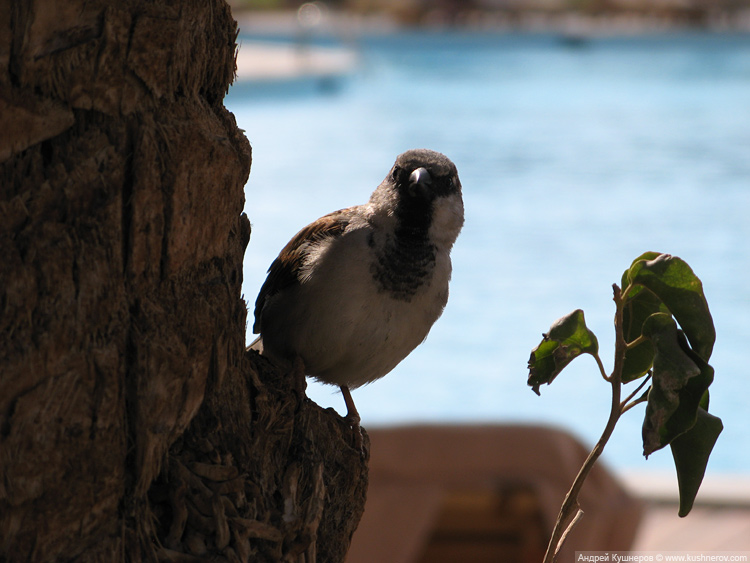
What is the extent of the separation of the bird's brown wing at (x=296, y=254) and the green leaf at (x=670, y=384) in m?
0.89

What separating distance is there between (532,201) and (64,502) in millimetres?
8094

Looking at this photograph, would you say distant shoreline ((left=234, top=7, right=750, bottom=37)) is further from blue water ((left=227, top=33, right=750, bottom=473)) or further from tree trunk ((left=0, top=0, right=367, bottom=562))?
tree trunk ((left=0, top=0, right=367, bottom=562))

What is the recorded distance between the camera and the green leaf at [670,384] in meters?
0.93

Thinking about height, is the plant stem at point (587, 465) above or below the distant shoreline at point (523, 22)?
below

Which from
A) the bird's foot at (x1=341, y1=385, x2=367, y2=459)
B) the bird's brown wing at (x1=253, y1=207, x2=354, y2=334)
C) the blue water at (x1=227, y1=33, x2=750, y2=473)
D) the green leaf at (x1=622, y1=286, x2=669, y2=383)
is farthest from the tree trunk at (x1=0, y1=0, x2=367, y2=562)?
the blue water at (x1=227, y1=33, x2=750, y2=473)

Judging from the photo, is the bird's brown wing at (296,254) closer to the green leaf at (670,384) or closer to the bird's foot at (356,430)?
the bird's foot at (356,430)

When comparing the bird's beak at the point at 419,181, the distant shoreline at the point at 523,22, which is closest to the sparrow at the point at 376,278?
the bird's beak at the point at 419,181

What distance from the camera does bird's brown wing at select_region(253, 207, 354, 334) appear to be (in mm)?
1777

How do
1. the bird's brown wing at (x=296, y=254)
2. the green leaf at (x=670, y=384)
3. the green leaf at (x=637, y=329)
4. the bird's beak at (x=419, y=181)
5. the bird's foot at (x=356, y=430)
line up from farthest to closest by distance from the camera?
the bird's brown wing at (x=296, y=254)
the bird's beak at (x=419, y=181)
the bird's foot at (x=356, y=430)
the green leaf at (x=637, y=329)
the green leaf at (x=670, y=384)

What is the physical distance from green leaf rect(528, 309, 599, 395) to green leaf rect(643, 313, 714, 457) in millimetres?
75

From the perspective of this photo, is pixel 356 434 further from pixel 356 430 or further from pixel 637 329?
pixel 637 329

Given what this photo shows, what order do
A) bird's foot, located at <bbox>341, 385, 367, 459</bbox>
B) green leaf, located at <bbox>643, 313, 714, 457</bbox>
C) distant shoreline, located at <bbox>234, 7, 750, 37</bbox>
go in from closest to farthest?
1. green leaf, located at <bbox>643, 313, 714, 457</bbox>
2. bird's foot, located at <bbox>341, 385, 367, 459</bbox>
3. distant shoreline, located at <bbox>234, 7, 750, 37</bbox>

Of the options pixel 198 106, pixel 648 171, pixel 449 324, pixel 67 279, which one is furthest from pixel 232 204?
pixel 648 171

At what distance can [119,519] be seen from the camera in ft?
3.42
